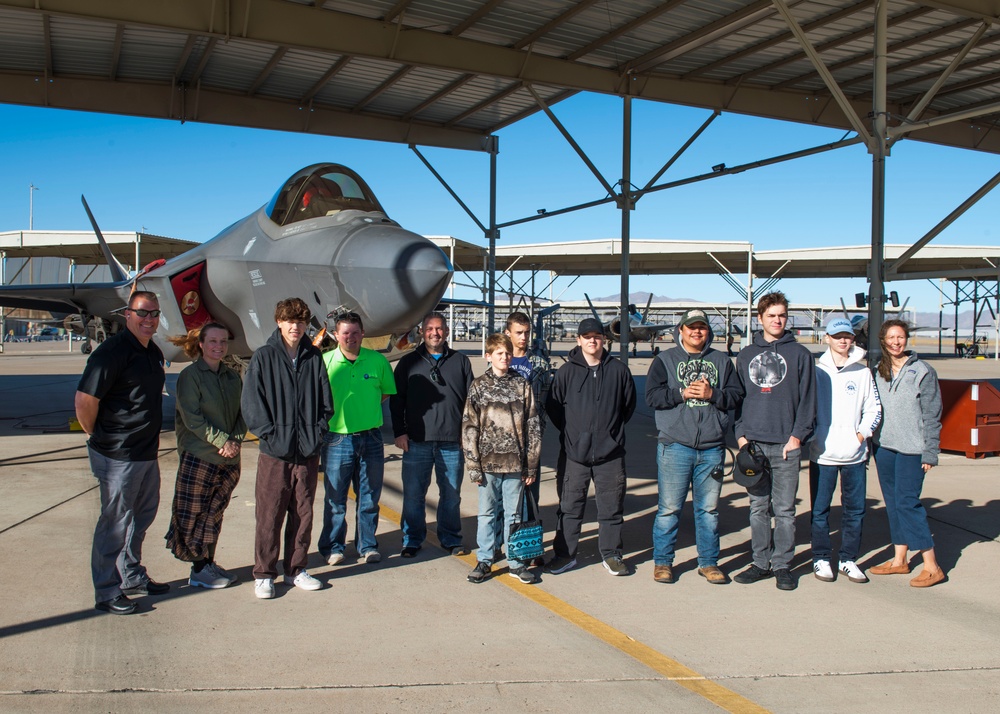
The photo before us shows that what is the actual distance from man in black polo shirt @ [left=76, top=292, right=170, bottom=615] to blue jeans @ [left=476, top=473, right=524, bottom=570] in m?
2.00

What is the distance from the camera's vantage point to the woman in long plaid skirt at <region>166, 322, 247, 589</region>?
14.9 ft

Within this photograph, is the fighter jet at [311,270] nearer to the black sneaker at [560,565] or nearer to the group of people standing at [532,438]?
the group of people standing at [532,438]

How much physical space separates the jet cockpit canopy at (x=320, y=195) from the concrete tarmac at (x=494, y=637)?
126 inches

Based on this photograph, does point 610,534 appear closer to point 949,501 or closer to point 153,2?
point 949,501

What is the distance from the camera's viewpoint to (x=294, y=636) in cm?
390

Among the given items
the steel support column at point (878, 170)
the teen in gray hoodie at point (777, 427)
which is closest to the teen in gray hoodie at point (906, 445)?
the teen in gray hoodie at point (777, 427)

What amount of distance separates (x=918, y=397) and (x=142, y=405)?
4.92m

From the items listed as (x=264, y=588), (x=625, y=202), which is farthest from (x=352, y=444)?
(x=625, y=202)

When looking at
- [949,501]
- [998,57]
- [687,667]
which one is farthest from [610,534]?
[998,57]

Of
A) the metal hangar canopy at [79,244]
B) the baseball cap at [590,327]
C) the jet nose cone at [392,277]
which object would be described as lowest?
the baseball cap at [590,327]

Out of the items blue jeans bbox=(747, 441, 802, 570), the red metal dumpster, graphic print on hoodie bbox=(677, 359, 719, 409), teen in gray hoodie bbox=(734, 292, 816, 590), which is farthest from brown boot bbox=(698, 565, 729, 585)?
the red metal dumpster

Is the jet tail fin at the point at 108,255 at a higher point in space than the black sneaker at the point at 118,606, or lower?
higher

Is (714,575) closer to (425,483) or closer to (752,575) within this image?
(752,575)

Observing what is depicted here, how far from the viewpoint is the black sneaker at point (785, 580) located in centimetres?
480
